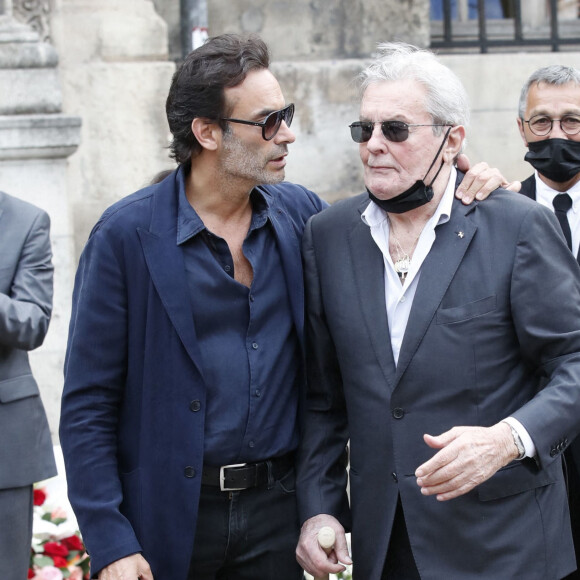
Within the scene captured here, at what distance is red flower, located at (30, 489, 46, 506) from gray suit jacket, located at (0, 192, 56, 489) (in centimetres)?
74

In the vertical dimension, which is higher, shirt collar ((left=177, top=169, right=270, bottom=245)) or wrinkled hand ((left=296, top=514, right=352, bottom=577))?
shirt collar ((left=177, top=169, right=270, bottom=245))

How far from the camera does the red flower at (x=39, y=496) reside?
17.3 feet

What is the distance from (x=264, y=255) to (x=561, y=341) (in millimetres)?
906

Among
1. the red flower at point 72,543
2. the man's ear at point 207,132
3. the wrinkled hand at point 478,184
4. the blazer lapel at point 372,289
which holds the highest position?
the man's ear at point 207,132

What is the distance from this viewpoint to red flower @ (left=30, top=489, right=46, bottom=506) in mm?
5262

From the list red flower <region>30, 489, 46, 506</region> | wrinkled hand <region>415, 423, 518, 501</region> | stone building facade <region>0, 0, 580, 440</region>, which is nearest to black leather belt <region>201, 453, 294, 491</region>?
wrinkled hand <region>415, 423, 518, 501</region>

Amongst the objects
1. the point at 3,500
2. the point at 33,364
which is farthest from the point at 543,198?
the point at 33,364

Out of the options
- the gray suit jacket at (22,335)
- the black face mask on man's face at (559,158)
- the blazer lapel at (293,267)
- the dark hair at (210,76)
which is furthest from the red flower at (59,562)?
the black face mask on man's face at (559,158)

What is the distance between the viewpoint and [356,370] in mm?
3324

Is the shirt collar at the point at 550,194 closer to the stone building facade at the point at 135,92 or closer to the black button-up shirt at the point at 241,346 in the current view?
the black button-up shirt at the point at 241,346

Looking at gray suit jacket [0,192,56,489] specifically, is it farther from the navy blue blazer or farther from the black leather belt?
the black leather belt

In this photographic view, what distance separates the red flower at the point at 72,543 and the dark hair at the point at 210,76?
6.99ft

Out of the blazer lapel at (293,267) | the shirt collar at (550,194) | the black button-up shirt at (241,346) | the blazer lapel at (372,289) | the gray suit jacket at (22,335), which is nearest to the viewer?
the blazer lapel at (372,289)

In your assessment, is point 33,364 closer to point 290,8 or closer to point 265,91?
point 290,8
